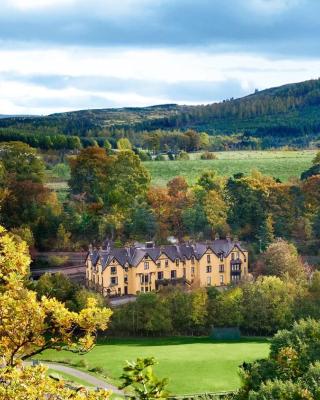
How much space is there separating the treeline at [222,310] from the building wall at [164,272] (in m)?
3.90

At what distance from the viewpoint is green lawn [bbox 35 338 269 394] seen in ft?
116

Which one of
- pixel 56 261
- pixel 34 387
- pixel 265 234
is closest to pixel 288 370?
pixel 34 387

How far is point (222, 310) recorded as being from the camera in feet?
152

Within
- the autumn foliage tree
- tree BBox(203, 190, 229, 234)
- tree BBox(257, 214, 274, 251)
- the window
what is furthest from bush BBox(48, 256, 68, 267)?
the autumn foliage tree

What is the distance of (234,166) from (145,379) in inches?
3238

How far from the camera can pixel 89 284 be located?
165 feet

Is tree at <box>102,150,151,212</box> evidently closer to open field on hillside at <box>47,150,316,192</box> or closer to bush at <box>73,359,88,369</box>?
open field on hillside at <box>47,150,316,192</box>

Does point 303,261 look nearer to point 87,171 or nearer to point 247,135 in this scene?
point 87,171

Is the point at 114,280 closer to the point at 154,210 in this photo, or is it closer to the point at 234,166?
the point at 154,210

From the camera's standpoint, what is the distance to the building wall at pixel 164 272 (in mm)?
50719

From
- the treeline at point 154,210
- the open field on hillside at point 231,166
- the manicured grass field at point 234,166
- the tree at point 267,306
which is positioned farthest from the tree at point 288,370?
the manicured grass field at point 234,166

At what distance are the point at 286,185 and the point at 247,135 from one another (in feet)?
235

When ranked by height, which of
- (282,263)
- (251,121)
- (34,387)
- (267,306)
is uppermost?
(251,121)

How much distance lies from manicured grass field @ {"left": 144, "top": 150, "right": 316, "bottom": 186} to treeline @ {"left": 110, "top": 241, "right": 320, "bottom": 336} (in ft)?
109
